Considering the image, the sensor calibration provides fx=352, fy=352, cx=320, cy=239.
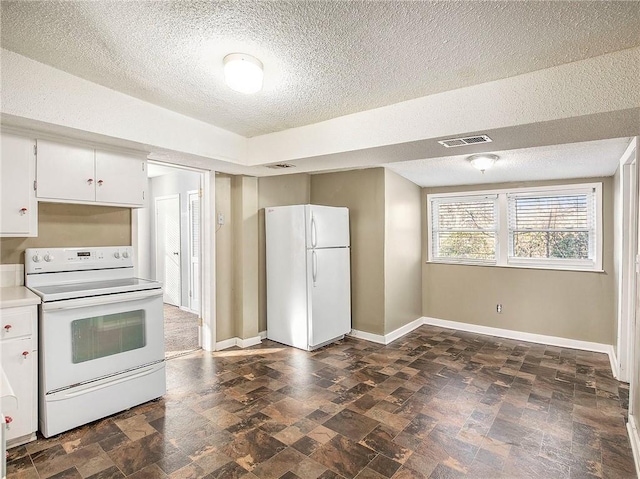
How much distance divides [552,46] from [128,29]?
2.12 m

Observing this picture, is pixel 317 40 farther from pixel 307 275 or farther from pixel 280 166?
pixel 307 275

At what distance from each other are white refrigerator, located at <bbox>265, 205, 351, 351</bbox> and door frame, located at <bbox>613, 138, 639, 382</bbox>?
2729 millimetres

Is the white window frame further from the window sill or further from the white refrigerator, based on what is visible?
the white refrigerator

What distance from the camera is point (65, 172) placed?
101 inches

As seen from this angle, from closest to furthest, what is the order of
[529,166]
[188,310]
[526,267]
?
[529,166]
[526,267]
[188,310]

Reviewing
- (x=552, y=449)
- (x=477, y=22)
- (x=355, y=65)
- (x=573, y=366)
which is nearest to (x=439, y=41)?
(x=477, y=22)

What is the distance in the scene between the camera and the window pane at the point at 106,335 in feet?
7.91

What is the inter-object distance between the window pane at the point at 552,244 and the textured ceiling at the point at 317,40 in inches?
128

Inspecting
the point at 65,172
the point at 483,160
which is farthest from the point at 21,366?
the point at 483,160

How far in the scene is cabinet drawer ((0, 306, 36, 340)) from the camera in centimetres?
213

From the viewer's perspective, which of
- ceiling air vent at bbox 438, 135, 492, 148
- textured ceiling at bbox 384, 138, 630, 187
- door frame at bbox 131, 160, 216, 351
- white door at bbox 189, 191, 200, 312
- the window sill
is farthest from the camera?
white door at bbox 189, 191, 200, 312

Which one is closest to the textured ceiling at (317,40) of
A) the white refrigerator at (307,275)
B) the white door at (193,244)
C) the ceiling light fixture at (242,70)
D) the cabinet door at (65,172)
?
the ceiling light fixture at (242,70)

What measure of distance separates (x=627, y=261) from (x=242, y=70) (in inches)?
142

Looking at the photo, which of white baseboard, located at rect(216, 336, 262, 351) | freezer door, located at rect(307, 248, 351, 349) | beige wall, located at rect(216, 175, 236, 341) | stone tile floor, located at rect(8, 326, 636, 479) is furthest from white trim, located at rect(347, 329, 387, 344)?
beige wall, located at rect(216, 175, 236, 341)
